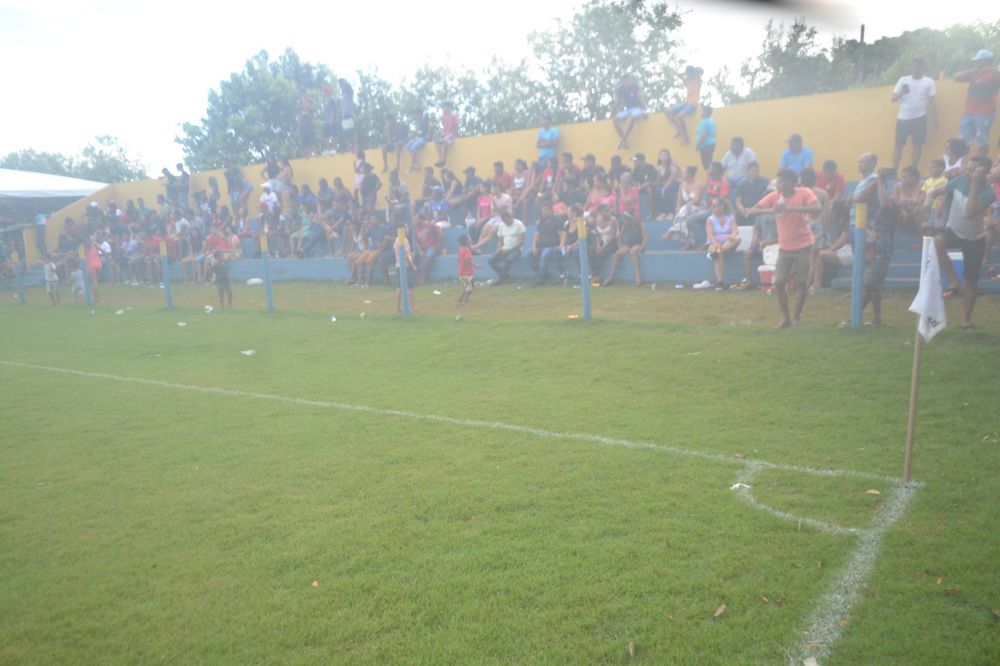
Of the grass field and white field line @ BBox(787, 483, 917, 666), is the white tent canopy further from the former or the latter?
white field line @ BBox(787, 483, 917, 666)

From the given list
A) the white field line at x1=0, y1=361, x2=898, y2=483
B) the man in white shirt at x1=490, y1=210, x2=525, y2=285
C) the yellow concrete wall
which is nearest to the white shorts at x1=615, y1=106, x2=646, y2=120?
the yellow concrete wall

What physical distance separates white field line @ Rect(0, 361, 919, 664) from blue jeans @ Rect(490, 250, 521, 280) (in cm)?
851

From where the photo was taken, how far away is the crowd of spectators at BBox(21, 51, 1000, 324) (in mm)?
9672

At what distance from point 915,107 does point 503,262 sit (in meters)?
8.18

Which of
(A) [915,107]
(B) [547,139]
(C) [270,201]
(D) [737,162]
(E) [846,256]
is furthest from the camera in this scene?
(C) [270,201]

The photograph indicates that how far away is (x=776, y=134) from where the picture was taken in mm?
15758

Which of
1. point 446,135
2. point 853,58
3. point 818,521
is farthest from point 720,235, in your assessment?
point 853,58

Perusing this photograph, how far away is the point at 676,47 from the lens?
1372 inches

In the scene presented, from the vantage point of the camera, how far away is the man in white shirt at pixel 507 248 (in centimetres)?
1593

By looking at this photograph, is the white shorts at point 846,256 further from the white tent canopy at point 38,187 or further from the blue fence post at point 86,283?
the white tent canopy at point 38,187

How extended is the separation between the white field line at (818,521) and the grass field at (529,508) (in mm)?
16

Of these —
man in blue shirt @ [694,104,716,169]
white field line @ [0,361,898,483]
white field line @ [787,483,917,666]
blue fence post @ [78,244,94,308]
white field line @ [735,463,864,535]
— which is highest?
man in blue shirt @ [694,104,716,169]

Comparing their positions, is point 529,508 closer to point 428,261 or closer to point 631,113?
point 428,261

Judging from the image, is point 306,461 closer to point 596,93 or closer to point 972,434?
point 972,434
